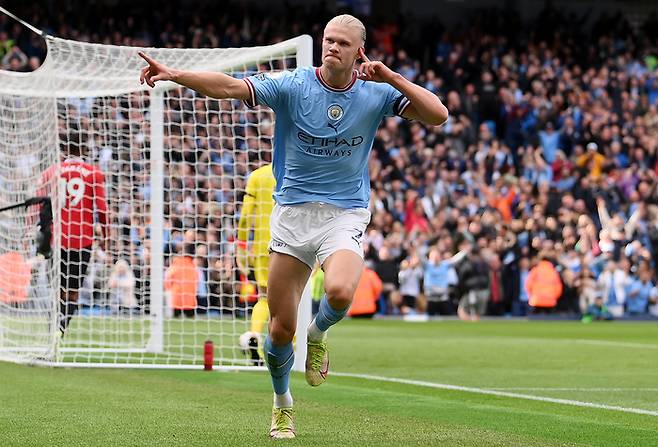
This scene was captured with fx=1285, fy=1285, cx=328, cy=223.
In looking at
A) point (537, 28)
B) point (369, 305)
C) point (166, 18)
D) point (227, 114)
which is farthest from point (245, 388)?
point (537, 28)

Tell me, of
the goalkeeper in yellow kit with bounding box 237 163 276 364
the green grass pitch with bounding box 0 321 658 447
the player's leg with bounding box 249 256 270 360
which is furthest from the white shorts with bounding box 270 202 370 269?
the player's leg with bounding box 249 256 270 360

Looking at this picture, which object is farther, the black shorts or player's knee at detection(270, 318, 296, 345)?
the black shorts

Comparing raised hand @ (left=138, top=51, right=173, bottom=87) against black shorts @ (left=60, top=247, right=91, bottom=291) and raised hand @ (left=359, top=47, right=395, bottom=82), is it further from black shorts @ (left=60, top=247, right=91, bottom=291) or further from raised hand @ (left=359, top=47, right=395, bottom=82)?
black shorts @ (left=60, top=247, right=91, bottom=291)

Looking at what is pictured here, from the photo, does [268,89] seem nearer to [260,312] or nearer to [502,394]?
[502,394]

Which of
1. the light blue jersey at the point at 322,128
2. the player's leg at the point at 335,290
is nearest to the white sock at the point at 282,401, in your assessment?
the player's leg at the point at 335,290

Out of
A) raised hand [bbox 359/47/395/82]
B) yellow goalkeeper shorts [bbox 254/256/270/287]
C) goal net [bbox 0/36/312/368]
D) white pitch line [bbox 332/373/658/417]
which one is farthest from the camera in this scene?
goal net [bbox 0/36/312/368]

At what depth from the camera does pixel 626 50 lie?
37031 mm

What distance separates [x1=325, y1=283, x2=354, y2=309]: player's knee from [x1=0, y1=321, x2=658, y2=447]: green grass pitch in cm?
74

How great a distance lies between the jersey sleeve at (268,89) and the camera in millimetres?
6977

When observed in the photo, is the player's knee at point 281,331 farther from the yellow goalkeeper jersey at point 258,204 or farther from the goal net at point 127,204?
the yellow goalkeeper jersey at point 258,204

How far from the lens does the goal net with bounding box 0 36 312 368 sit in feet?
40.8

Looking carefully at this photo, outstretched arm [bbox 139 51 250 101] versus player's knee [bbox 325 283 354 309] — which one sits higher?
outstretched arm [bbox 139 51 250 101]

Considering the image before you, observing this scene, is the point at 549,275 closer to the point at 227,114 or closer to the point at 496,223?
the point at 496,223

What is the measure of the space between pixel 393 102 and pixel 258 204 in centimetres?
501
